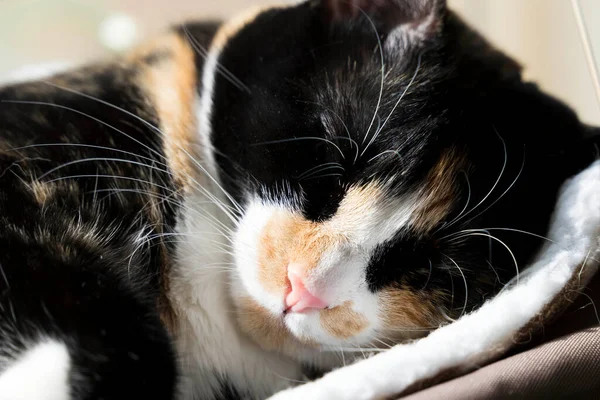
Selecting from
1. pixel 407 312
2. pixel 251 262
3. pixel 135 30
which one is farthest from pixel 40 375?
pixel 135 30

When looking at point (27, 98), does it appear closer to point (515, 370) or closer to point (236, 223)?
point (236, 223)

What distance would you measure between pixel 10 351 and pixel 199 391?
264 millimetres

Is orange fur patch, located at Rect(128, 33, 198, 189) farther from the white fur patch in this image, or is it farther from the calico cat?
the white fur patch

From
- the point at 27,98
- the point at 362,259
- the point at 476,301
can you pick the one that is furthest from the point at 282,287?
the point at 27,98

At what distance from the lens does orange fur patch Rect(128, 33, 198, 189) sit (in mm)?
832

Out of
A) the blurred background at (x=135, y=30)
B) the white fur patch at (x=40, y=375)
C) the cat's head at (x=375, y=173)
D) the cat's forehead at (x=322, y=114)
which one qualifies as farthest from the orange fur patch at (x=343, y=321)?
the blurred background at (x=135, y=30)

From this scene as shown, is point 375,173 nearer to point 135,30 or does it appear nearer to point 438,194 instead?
point 438,194

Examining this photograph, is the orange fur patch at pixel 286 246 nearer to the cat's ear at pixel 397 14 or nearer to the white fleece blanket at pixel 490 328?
the white fleece blanket at pixel 490 328

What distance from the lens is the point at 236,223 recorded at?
2.58 feet

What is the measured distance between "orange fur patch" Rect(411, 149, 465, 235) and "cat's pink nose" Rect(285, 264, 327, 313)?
156 millimetres

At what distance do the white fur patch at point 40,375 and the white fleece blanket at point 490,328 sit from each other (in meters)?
0.23

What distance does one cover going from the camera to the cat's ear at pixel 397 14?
A: 765 mm

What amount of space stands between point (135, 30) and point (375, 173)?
0.74m

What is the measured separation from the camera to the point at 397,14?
0.82 m
